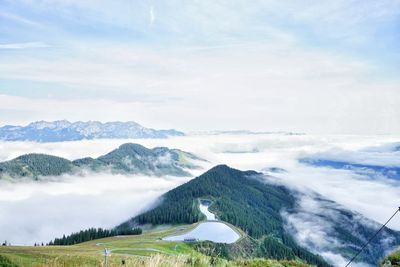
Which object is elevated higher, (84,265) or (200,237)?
(84,265)

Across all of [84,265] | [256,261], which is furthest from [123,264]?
[256,261]

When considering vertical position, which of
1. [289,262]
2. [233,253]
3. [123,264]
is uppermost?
[123,264]

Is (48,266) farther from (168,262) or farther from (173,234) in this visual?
(173,234)

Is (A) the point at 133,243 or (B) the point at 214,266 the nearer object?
(B) the point at 214,266

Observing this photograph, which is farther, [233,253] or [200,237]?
[200,237]

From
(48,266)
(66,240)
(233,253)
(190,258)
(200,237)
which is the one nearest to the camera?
(48,266)

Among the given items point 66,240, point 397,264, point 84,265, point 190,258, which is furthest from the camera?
point 66,240

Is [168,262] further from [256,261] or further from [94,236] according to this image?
[94,236]

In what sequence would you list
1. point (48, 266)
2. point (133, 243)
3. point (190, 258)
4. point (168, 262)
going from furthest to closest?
1. point (133, 243)
2. point (190, 258)
3. point (168, 262)
4. point (48, 266)

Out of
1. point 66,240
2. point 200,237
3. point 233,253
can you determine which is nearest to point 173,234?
point 200,237
